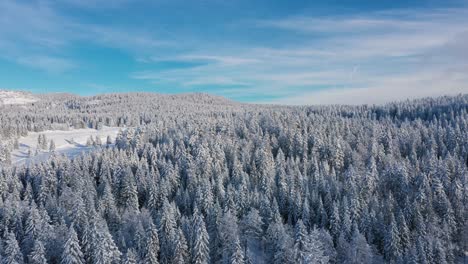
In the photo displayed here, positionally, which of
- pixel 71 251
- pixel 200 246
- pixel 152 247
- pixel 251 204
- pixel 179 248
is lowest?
pixel 179 248

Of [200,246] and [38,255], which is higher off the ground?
[38,255]

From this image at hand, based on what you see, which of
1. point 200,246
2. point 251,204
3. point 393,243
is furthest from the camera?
point 251,204

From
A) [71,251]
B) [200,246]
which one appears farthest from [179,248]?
[71,251]

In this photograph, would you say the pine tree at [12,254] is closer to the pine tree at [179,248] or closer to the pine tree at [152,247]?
the pine tree at [152,247]

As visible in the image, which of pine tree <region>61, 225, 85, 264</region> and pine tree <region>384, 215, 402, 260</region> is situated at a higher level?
pine tree <region>61, 225, 85, 264</region>

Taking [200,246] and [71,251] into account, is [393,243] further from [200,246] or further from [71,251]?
[71,251]

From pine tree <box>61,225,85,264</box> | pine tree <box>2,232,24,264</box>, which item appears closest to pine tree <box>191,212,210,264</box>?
pine tree <box>61,225,85,264</box>

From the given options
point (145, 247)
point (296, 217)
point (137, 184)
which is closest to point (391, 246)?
point (296, 217)

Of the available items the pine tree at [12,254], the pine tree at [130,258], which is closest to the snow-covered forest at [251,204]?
the pine tree at [12,254]

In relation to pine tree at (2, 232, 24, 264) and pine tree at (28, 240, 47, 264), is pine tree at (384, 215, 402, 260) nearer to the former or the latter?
pine tree at (28, 240, 47, 264)

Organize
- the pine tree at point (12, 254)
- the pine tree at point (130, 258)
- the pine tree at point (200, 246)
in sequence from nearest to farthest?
the pine tree at point (130, 258)
the pine tree at point (12, 254)
the pine tree at point (200, 246)
